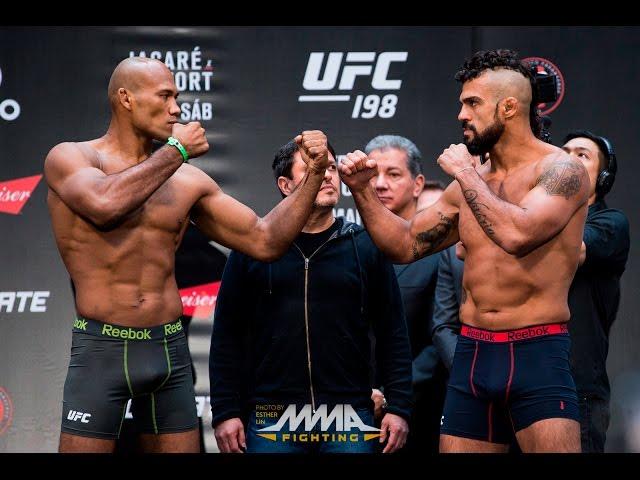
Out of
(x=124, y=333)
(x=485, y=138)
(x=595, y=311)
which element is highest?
(x=485, y=138)

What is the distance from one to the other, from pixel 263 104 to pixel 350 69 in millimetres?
452

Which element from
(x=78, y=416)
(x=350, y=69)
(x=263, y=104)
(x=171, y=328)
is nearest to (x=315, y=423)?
(x=171, y=328)

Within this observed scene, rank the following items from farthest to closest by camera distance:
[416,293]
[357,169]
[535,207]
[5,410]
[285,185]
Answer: [5,410]
[416,293]
[285,185]
[357,169]
[535,207]

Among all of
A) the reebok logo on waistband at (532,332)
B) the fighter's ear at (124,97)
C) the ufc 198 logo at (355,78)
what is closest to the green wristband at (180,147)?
the fighter's ear at (124,97)

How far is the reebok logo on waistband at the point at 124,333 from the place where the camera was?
141 inches

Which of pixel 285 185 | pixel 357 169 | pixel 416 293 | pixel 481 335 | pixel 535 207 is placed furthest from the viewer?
pixel 416 293

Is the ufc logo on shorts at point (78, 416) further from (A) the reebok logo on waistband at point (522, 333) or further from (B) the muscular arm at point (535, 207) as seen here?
(B) the muscular arm at point (535, 207)

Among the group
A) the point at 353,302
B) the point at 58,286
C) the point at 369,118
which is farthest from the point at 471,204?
the point at 58,286

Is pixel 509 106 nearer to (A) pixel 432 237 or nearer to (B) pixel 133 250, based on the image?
(A) pixel 432 237

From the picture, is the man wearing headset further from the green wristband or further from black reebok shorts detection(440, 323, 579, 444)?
the green wristband

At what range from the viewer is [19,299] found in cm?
504

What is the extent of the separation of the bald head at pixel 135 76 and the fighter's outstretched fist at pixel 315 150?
0.54 m

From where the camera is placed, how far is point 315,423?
385cm
